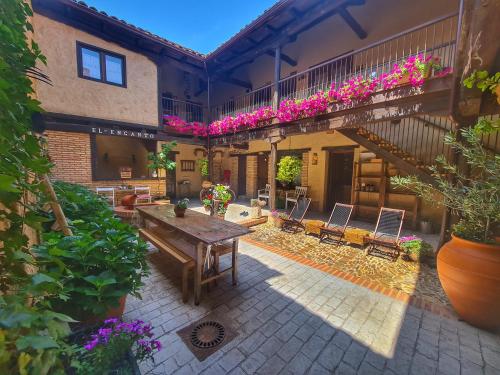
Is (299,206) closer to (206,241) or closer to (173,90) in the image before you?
(206,241)

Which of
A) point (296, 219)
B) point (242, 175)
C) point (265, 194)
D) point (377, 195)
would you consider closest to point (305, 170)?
point (265, 194)

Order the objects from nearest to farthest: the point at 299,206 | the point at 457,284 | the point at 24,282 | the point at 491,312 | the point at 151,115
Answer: the point at 24,282
the point at 491,312
the point at 457,284
the point at 299,206
the point at 151,115

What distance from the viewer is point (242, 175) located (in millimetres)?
11570

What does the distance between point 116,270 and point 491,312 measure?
3711 millimetres

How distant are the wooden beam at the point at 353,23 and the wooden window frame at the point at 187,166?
349 inches

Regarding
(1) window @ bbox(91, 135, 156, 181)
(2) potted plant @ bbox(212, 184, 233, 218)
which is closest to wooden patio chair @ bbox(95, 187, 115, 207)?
(1) window @ bbox(91, 135, 156, 181)

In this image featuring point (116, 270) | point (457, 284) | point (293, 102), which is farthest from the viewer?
point (293, 102)

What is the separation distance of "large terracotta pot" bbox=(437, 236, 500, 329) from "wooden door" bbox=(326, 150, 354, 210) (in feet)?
17.7

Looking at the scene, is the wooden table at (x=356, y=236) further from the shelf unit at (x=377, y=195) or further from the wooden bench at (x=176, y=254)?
the wooden bench at (x=176, y=254)

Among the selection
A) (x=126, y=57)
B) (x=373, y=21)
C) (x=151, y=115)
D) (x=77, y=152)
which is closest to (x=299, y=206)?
(x=373, y=21)

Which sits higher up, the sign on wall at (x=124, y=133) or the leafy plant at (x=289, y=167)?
the sign on wall at (x=124, y=133)

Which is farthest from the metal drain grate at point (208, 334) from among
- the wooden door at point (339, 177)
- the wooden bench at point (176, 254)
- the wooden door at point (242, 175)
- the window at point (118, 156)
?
the wooden door at point (242, 175)

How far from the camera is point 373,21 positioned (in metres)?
5.96

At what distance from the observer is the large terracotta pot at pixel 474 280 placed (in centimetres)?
220
